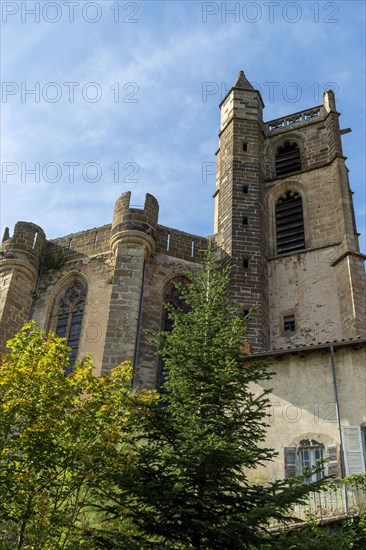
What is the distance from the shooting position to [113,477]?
866cm

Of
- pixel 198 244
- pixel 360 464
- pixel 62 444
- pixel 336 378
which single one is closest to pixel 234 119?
pixel 198 244

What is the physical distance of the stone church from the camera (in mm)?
16891

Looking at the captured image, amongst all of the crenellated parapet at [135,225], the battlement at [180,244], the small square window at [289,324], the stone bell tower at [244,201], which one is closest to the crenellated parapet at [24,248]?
the crenellated parapet at [135,225]

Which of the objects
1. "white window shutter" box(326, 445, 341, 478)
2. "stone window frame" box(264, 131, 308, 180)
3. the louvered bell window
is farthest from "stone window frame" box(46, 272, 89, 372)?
"white window shutter" box(326, 445, 341, 478)

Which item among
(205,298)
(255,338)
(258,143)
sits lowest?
(205,298)

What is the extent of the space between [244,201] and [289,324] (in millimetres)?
4274

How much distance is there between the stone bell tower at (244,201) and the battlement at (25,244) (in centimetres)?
514

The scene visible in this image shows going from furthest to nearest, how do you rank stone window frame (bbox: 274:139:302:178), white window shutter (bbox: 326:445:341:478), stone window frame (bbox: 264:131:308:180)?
stone window frame (bbox: 264:131:308:180)
stone window frame (bbox: 274:139:302:178)
white window shutter (bbox: 326:445:341:478)

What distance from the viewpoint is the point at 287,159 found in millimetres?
24141

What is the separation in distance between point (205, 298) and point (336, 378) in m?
3.68

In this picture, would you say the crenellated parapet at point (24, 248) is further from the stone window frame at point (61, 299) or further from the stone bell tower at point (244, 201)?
the stone bell tower at point (244, 201)

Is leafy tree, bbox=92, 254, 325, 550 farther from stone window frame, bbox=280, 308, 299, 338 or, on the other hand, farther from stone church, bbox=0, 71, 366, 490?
stone window frame, bbox=280, 308, 299, 338

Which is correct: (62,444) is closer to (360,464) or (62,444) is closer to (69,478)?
(69,478)

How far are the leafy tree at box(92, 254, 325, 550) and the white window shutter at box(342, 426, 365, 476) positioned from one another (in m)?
3.34
